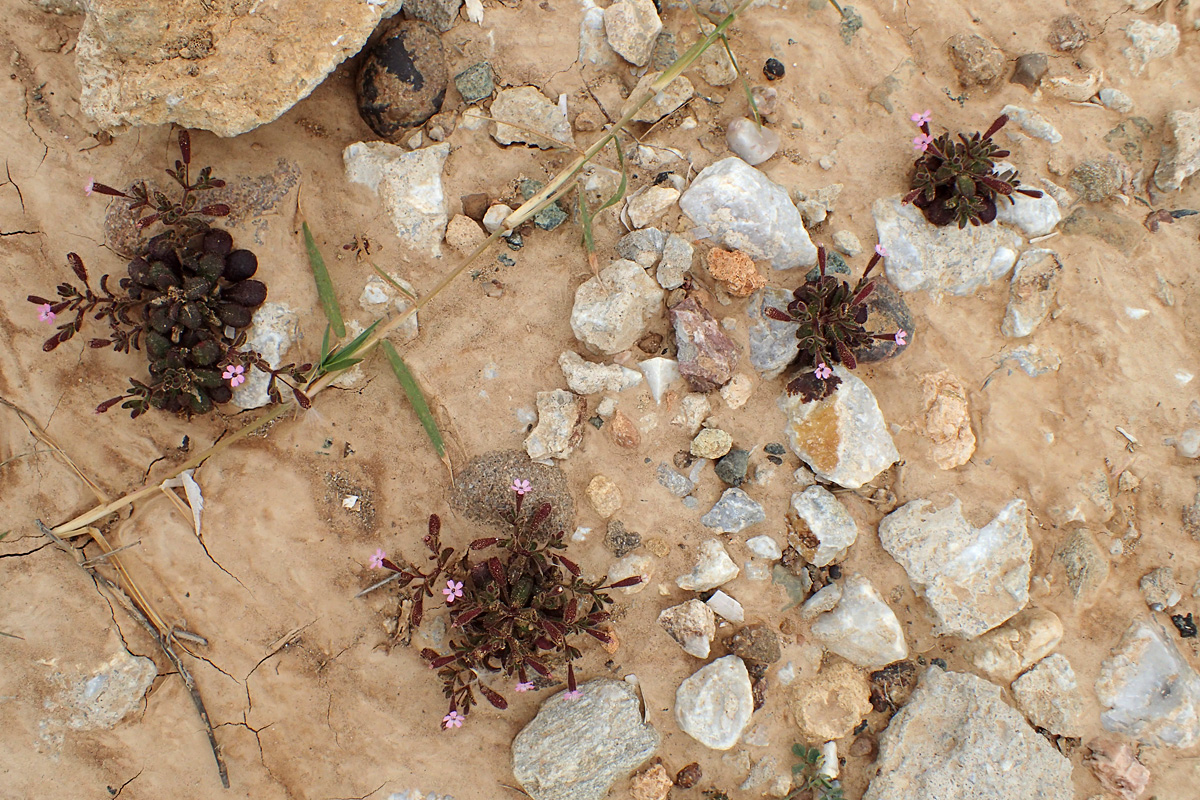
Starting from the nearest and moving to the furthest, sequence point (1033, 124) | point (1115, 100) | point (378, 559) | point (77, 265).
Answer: point (77, 265) → point (378, 559) → point (1033, 124) → point (1115, 100)

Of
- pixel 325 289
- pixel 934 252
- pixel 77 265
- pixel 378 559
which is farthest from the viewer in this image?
pixel 934 252

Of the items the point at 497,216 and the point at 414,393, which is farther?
the point at 497,216

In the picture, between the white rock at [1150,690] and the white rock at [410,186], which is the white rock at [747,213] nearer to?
the white rock at [410,186]

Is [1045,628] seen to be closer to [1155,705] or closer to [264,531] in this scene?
[1155,705]

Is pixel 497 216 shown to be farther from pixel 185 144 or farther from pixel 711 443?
pixel 711 443

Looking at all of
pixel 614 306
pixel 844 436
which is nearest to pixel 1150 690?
pixel 844 436

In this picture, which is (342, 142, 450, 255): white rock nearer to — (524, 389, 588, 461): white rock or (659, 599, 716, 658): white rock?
(524, 389, 588, 461): white rock
